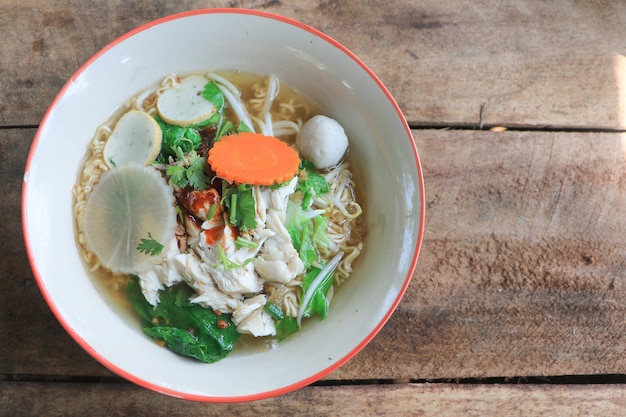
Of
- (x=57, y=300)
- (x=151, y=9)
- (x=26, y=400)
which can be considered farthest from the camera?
(x=151, y=9)

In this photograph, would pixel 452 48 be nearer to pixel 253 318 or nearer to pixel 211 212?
pixel 211 212

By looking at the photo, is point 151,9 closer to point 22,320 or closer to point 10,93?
point 10,93

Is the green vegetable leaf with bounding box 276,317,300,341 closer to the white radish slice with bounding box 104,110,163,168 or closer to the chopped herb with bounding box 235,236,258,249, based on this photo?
the chopped herb with bounding box 235,236,258,249

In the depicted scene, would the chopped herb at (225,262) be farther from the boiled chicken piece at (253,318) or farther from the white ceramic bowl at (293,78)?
the white ceramic bowl at (293,78)

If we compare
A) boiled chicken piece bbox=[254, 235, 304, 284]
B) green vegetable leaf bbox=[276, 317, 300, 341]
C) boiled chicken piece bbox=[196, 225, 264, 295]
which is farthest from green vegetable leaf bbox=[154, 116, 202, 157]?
green vegetable leaf bbox=[276, 317, 300, 341]

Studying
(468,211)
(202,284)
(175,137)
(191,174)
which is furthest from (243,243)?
(468,211)

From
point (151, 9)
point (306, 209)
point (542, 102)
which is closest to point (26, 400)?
point (306, 209)
